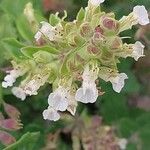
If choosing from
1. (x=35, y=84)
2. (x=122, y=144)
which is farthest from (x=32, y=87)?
(x=122, y=144)

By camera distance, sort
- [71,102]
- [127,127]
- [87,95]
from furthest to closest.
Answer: [127,127] → [71,102] → [87,95]

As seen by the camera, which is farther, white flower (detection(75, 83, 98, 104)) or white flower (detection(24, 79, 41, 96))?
white flower (detection(24, 79, 41, 96))

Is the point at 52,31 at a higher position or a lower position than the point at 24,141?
higher

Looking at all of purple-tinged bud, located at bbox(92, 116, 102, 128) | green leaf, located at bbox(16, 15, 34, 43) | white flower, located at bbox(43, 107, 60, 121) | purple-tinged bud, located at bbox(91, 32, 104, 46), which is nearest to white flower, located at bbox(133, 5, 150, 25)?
purple-tinged bud, located at bbox(91, 32, 104, 46)

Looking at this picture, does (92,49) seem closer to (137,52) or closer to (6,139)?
(137,52)

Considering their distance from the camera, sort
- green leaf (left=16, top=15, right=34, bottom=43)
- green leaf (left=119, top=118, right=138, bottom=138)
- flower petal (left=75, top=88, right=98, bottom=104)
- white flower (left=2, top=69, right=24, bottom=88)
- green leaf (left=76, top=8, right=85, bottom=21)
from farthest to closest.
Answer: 1. green leaf (left=119, top=118, right=138, bottom=138)
2. green leaf (left=16, top=15, right=34, bottom=43)
3. white flower (left=2, top=69, right=24, bottom=88)
4. green leaf (left=76, top=8, right=85, bottom=21)
5. flower petal (left=75, top=88, right=98, bottom=104)

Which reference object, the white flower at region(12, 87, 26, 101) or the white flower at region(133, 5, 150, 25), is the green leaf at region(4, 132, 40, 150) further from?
the white flower at region(133, 5, 150, 25)

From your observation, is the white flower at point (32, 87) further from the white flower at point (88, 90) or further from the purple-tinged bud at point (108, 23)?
the purple-tinged bud at point (108, 23)

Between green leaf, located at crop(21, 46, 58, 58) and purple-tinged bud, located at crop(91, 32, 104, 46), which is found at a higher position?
green leaf, located at crop(21, 46, 58, 58)
